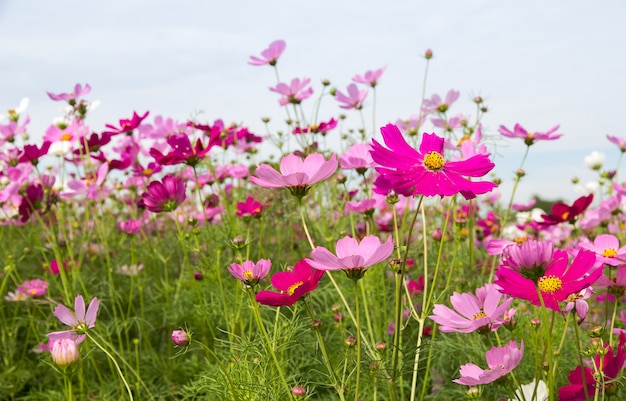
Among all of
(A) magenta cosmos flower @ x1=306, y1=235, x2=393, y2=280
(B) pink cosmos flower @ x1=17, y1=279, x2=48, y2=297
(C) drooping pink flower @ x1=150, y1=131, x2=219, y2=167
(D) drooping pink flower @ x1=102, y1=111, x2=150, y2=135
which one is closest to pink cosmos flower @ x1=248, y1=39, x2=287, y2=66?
(D) drooping pink flower @ x1=102, y1=111, x2=150, y2=135

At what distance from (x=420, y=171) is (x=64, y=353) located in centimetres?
59

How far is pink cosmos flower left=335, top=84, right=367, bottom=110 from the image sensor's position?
1.98 meters

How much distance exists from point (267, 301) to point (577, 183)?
2.59 meters

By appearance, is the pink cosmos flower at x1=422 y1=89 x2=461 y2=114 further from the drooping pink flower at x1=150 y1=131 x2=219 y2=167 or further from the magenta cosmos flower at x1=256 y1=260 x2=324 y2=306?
the magenta cosmos flower at x1=256 y1=260 x2=324 y2=306

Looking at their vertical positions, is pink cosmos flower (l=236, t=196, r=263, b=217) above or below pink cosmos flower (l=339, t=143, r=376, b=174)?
below

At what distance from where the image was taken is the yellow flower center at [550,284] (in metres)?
0.81

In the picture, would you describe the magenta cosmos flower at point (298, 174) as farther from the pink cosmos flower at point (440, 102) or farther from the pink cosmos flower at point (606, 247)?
the pink cosmos flower at point (440, 102)

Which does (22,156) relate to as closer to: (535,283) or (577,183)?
(535,283)

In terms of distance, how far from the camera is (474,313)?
0.91 m

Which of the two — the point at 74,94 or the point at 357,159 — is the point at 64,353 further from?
the point at 74,94

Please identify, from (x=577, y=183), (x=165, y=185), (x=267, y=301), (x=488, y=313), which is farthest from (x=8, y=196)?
(x=577, y=183)

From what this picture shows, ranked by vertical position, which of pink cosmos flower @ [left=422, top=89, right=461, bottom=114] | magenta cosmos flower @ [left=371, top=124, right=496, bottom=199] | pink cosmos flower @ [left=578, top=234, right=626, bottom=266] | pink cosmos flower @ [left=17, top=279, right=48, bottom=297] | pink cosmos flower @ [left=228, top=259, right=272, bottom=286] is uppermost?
magenta cosmos flower @ [left=371, top=124, right=496, bottom=199]

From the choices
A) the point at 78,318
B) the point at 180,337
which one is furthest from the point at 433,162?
the point at 78,318

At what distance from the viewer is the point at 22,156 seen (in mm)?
1715
